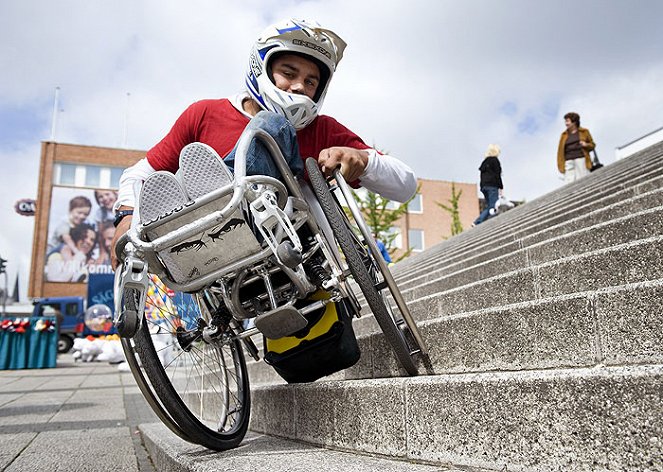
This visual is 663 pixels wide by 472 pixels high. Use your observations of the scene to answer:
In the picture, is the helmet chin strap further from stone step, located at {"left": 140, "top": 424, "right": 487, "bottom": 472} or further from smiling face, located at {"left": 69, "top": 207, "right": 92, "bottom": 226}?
smiling face, located at {"left": 69, "top": 207, "right": 92, "bottom": 226}

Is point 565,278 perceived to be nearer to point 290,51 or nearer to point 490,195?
point 290,51

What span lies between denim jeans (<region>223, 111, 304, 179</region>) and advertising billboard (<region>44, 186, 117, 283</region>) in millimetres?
37647

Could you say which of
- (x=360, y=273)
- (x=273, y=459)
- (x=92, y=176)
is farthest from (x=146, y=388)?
(x=92, y=176)

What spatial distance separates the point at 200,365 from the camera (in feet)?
8.83

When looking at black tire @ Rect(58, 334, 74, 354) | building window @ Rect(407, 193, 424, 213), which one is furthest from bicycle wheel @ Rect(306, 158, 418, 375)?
building window @ Rect(407, 193, 424, 213)

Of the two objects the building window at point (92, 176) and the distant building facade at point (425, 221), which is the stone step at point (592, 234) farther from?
the building window at point (92, 176)

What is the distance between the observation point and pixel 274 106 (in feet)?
8.03

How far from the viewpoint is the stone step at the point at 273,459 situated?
1.68m

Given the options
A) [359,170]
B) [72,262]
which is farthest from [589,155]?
[72,262]

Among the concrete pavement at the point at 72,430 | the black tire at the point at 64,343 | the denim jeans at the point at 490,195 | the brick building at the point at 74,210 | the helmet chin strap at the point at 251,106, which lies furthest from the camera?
the brick building at the point at 74,210

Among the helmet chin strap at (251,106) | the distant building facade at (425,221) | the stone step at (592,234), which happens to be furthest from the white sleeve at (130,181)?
the distant building facade at (425,221)

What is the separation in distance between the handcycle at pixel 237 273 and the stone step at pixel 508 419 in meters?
0.34

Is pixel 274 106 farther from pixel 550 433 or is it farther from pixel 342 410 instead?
pixel 550 433

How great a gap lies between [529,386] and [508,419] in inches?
4.4
